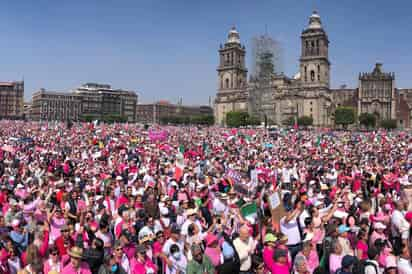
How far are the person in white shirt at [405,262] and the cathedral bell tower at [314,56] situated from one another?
319ft

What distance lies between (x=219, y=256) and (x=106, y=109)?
539 ft

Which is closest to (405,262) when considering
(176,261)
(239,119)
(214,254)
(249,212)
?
(214,254)

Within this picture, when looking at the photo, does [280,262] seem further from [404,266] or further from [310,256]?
[404,266]

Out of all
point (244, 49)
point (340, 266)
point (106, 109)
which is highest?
point (244, 49)

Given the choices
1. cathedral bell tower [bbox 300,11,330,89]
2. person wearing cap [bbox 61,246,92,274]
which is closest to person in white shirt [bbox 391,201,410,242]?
person wearing cap [bbox 61,246,92,274]

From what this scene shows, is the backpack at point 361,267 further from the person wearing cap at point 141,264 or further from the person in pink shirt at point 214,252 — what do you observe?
the person wearing cap at point 141,264

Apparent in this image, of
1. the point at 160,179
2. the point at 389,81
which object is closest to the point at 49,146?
the point at 160,179

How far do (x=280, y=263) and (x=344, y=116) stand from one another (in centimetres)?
8870

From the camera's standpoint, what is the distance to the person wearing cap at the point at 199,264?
5891 millimetres

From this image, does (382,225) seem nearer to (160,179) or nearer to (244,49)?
(160,179)

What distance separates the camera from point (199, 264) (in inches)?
234

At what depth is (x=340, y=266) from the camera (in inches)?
239

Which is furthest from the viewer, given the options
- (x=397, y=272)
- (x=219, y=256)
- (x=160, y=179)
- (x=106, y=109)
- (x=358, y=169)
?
(x=106, y=109)

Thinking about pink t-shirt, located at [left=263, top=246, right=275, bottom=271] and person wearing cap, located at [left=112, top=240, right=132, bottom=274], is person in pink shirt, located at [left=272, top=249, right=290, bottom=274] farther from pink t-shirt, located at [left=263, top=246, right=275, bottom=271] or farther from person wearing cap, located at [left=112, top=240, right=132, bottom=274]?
person wearing cap, located at [left=112, top=240, right=132, bottom=274]
